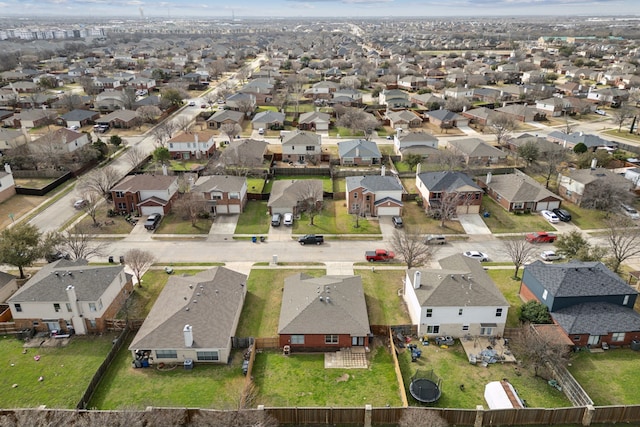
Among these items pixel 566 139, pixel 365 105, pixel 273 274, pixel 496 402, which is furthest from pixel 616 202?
pixel 365 105

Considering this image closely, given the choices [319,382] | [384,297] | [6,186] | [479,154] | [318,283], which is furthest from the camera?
[479,154]

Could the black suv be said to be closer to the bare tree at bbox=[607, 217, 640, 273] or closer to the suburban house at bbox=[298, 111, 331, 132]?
the bare tree at bbox=[607, 217, 640, 273]

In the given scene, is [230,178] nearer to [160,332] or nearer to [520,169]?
[160,332]

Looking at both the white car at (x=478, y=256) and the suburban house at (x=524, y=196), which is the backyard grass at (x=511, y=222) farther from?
A: the white car at (x=478, y=256)

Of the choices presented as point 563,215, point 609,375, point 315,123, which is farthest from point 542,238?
point 315,123

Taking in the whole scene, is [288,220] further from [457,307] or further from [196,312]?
[457,307]
